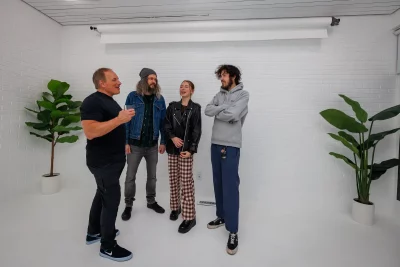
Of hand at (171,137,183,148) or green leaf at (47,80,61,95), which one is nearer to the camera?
hand at (171,137,183,148)

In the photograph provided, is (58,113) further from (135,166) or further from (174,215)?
(174,215)

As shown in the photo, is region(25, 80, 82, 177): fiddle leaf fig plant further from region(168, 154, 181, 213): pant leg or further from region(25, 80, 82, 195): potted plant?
region(168, 154, 181, 213): pant leg

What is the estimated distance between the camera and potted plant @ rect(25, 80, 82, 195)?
279 cm

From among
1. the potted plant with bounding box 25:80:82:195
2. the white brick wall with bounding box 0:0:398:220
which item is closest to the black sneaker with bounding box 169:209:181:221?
the white brick wall with bounding box 0:0:398:220

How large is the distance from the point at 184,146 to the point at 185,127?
21 centimetres

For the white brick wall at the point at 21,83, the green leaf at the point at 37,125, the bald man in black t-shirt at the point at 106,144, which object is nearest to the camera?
the bald man in black t-shirt at the point at 106,144

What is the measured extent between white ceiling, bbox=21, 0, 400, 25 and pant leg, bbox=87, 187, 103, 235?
2373mm

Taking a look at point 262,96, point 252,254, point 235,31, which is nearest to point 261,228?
point 252,254

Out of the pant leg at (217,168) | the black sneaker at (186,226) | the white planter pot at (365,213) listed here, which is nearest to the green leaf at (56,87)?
the pant leg at (217,168)

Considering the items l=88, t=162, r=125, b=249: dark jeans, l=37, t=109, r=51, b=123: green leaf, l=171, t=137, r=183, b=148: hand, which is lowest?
l=88, t=162, r=125, b=249: dark jeans

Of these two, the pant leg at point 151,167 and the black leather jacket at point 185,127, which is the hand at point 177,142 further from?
the pant leg at point 151,167

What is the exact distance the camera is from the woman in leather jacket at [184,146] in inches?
83.7

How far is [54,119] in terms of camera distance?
2.88m

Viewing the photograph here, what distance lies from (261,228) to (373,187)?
185cm
